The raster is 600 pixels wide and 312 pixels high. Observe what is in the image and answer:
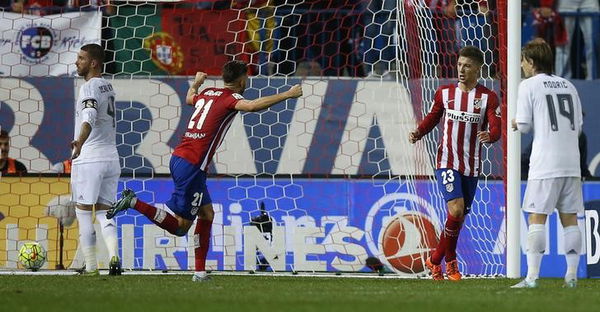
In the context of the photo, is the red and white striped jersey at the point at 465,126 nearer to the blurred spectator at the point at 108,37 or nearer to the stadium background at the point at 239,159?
the stadium background at the point at 239,159

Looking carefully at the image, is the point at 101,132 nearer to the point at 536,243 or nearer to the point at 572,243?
the point at 536,243

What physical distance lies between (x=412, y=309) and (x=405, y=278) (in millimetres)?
3766

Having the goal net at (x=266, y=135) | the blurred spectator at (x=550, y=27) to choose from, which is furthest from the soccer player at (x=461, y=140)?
the blurred spectator at (x=550, y=27)

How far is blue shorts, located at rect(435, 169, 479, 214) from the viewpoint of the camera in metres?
10.2

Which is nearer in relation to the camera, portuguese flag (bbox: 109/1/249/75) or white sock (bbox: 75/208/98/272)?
white sock (bbox: 75/208/98/272)

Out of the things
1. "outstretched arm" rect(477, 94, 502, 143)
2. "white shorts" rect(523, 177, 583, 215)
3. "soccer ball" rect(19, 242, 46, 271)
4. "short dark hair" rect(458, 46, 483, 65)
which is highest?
"short dark hair" rect(458, 46, 483, 65)

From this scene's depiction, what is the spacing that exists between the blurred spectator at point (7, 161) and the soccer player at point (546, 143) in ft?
18.5

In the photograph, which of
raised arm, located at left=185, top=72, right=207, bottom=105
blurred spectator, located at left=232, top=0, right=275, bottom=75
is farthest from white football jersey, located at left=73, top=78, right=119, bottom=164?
blurred spectator, located at left=232, top=0, right=275, bottom=75

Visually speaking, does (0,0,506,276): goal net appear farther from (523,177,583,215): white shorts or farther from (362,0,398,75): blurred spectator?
(523,177,583,215): white shorts

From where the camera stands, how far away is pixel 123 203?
9.75 meters

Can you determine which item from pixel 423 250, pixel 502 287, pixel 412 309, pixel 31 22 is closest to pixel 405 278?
pixel 423 250

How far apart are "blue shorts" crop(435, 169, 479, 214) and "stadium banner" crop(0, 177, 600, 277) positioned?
1.52 metres

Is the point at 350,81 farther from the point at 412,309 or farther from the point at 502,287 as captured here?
the point at 412,309

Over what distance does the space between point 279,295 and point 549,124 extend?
2269 millimetres
